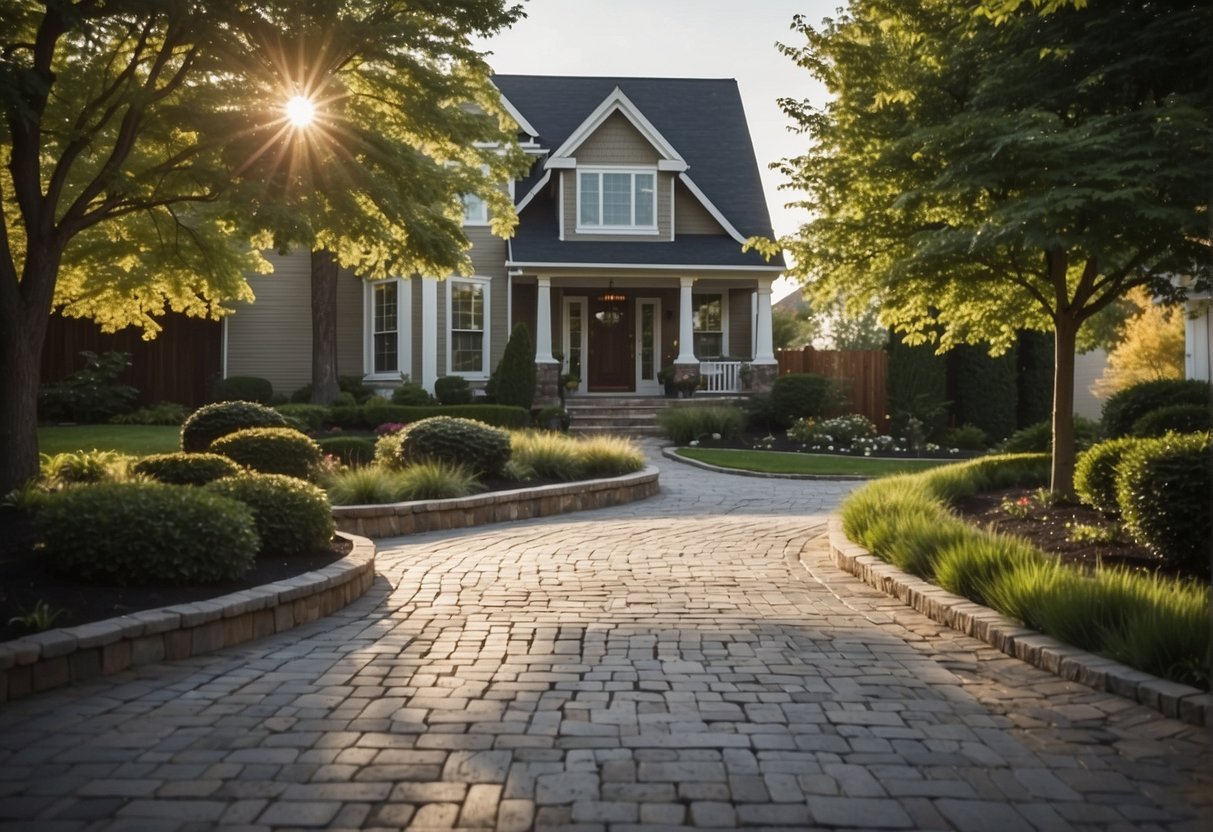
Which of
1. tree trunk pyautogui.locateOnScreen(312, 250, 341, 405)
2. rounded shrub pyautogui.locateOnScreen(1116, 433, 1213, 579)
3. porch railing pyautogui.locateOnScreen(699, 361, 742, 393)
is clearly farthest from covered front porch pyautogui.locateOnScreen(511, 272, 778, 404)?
rounded shrub pyautogui.locateOnScreen(1116, 433, 1213, 579)

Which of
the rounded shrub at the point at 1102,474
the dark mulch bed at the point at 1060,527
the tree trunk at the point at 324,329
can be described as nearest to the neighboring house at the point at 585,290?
the tree trunk at the point at 324,329

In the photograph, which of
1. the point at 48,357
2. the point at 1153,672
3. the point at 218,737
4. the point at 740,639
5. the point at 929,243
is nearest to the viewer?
the point at 218,737

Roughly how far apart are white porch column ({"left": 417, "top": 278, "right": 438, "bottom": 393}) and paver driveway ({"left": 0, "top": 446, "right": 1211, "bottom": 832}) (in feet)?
61.0

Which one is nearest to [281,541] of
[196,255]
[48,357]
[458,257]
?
[458,257]

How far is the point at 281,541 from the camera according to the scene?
26.9 feet

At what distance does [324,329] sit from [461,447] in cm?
1172

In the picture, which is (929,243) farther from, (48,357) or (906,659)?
(48,357)

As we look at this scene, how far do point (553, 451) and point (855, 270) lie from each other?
17.5 ft

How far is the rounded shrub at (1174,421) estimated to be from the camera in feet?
40.9

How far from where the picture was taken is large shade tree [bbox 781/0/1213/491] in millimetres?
8477

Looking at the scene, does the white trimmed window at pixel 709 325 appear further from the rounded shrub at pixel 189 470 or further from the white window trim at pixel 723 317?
the rounded shrub at pixel 189 470

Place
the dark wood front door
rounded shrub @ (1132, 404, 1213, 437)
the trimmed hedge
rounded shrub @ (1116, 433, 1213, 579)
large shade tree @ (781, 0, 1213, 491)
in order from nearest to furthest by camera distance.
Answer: rounded shrub @ (1116, 433, 1213, 579) < large shade tree @ (781, 0, 1213, 491) < rounded shrub @ (1132, 404, 1213, 437) < the trimmed hedge < the dark wood front door

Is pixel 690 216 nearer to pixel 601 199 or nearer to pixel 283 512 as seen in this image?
pixel 601 199

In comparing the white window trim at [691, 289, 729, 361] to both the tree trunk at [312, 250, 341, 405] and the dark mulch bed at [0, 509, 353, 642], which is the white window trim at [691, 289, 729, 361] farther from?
the dark mulch bed at [0, 509, 353, 642]
